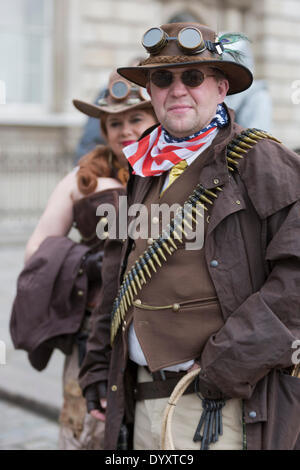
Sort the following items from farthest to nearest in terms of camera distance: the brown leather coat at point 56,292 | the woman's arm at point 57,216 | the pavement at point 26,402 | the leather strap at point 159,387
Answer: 1. the pavement at point 26,402
2. the woman's arm at point 57,216
3. the brown leather coat at point 56,292
4. the leather strap at point 159,387

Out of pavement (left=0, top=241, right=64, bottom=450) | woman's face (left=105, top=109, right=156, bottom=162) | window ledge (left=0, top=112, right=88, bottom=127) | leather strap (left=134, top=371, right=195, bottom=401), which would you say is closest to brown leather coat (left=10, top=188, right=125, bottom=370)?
woman's face (left=105, top=109, right=156, bottom=162)

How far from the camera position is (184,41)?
2.67m

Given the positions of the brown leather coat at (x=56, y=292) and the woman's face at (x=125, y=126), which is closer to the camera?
the brown leather coat at (x=56, y=292)

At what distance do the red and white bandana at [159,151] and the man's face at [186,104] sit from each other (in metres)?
0.04

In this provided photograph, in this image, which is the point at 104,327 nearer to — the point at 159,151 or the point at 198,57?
the point at 159,151

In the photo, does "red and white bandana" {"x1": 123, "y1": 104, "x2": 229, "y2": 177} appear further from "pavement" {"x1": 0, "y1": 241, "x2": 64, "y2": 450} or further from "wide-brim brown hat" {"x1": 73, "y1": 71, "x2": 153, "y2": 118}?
"pavement" {"x1": 0, "y1": 241, "x2": 64, "y2": 450}

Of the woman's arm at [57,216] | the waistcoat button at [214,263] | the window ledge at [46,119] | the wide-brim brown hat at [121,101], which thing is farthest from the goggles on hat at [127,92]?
the window ledge at [46,119]

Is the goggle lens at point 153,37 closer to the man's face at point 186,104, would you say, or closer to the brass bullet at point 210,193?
the man's face at point 186,104

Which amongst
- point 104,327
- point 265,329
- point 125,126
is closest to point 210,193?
point 265,329

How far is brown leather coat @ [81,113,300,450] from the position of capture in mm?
2527

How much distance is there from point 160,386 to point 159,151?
2.88ft

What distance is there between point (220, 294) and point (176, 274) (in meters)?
0.18

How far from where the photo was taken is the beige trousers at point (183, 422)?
2.69 metres
